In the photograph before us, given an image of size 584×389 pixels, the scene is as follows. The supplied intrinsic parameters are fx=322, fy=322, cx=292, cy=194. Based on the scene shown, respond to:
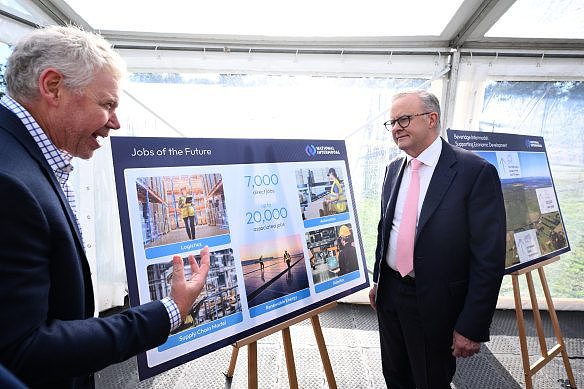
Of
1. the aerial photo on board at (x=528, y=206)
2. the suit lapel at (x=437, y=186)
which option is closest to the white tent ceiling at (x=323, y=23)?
the aerial photo on board at (x=528, y=206)

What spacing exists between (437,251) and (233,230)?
0.89 metres

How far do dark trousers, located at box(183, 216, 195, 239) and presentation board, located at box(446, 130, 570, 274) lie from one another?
1.62m

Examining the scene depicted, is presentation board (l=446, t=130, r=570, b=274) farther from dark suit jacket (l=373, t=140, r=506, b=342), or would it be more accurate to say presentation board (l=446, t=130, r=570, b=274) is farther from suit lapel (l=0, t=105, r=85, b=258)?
suit lapel (l=0, t=105, r=85, b=258)

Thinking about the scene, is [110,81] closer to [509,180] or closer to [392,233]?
[392,233]

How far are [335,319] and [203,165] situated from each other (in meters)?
2.33

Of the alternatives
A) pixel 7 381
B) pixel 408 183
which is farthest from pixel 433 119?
pixel 7 381

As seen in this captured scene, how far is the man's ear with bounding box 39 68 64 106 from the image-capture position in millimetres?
755

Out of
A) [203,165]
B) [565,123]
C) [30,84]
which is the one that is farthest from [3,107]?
[565,123]

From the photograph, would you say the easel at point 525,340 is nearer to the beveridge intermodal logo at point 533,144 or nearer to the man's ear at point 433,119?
the beveridge intermodal logo at point 533,144

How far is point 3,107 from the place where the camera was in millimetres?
735

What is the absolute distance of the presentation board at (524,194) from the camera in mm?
2059

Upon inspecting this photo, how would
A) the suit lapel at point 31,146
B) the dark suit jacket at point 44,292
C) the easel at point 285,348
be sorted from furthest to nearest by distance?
1. the easel at point 285,348
2. the suit lapel at point 31,146
3. the dark suit jacket at point 44,292

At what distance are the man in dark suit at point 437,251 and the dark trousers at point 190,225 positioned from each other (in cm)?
96

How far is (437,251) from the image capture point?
142cm
